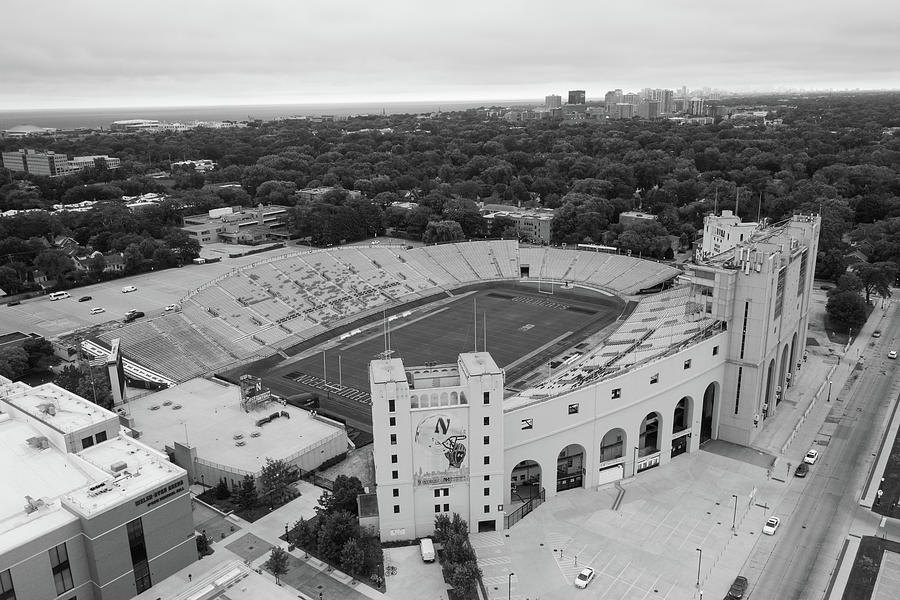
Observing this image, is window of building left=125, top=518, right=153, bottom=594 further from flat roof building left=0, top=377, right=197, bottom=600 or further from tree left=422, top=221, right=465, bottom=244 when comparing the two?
tree left=422, top=221, right=465, bottom=244

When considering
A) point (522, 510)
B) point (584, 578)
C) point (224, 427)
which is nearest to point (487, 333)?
point (224, 427)

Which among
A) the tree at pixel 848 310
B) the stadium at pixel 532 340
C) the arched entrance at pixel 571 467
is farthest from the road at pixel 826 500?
the tree at pixel 848 310

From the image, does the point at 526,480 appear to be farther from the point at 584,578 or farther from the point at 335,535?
the point at 335,535

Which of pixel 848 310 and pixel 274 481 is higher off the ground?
pixel 848 310

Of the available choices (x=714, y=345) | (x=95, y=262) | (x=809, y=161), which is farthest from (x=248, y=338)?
(x=809, y=161)

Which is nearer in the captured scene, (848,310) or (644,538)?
(644,538)

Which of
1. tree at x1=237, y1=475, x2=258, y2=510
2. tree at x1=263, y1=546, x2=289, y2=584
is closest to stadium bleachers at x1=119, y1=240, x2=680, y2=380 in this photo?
tree at x1=237, y1=475, x2=258, y2=510
